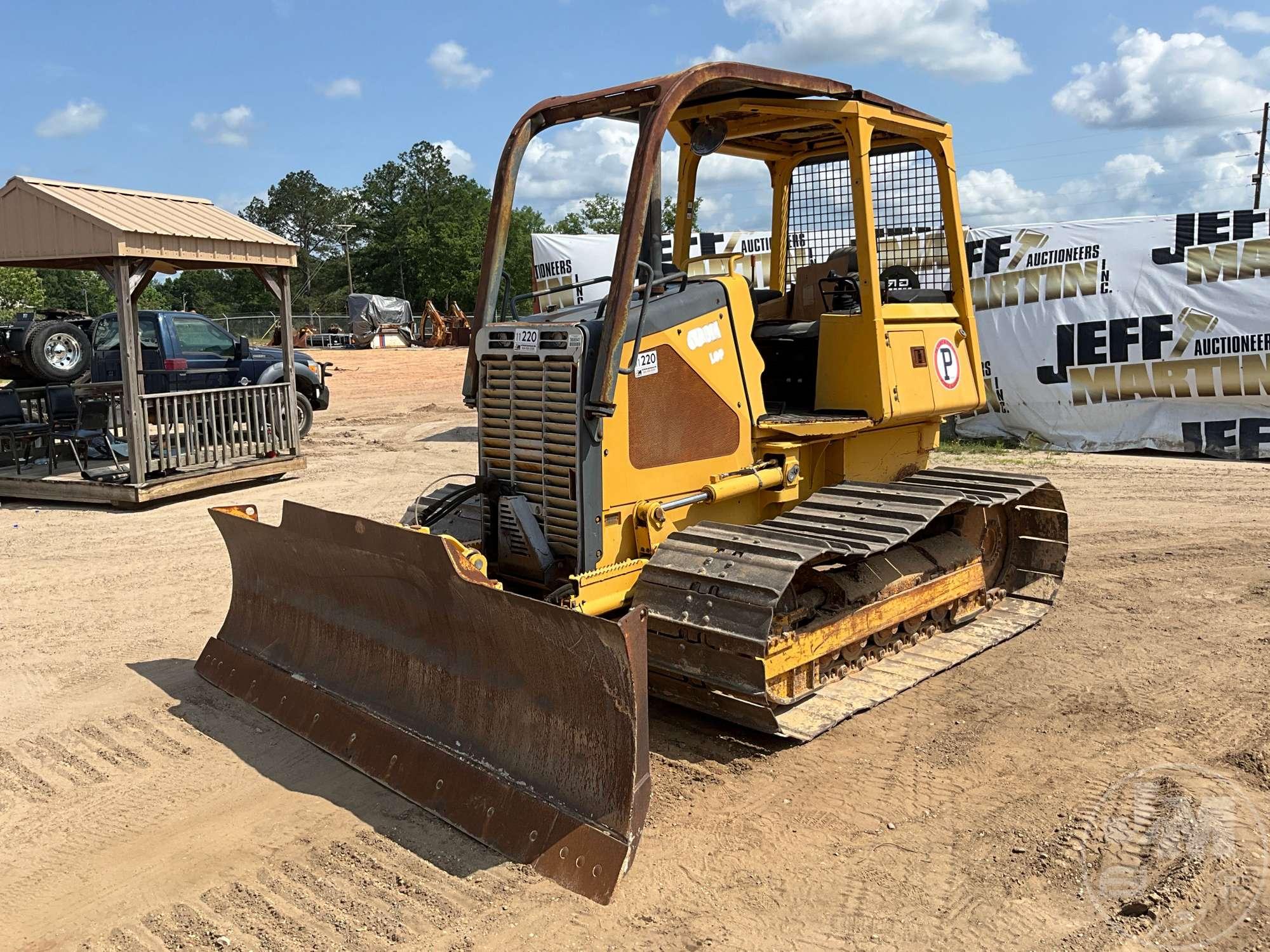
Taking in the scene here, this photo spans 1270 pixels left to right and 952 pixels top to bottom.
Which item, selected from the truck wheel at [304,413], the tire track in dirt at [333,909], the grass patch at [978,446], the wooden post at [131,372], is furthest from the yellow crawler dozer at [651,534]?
the truck wheel at [304,413]

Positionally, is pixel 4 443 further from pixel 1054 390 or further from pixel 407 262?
pixel 407 262

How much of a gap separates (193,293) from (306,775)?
64.2 metres

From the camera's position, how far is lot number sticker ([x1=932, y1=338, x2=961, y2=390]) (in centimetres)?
623

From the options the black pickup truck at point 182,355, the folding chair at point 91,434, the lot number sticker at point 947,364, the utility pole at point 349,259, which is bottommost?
the folding chair at point 91,434

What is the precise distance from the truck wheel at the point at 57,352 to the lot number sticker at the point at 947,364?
35.4 ft

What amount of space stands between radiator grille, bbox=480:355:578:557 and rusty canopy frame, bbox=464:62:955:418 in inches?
6.9

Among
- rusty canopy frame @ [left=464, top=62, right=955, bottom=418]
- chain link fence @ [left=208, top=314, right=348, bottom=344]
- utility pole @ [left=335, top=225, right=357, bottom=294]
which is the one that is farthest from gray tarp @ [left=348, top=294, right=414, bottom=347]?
rusty canopy frame @ [left=464, top=62, right=955, bottom=418]

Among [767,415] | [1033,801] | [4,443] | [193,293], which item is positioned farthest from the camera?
[193,293]

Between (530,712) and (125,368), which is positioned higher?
(125,368)

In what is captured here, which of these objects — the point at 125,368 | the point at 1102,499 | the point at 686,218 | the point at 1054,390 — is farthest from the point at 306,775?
the point at 1054,390

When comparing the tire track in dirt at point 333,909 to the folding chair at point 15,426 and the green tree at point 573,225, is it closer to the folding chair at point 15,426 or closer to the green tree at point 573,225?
the folding chair at point 15,426

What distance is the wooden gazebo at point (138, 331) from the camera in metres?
10.6

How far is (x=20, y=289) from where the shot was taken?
37.1 meters

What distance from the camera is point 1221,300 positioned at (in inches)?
498
